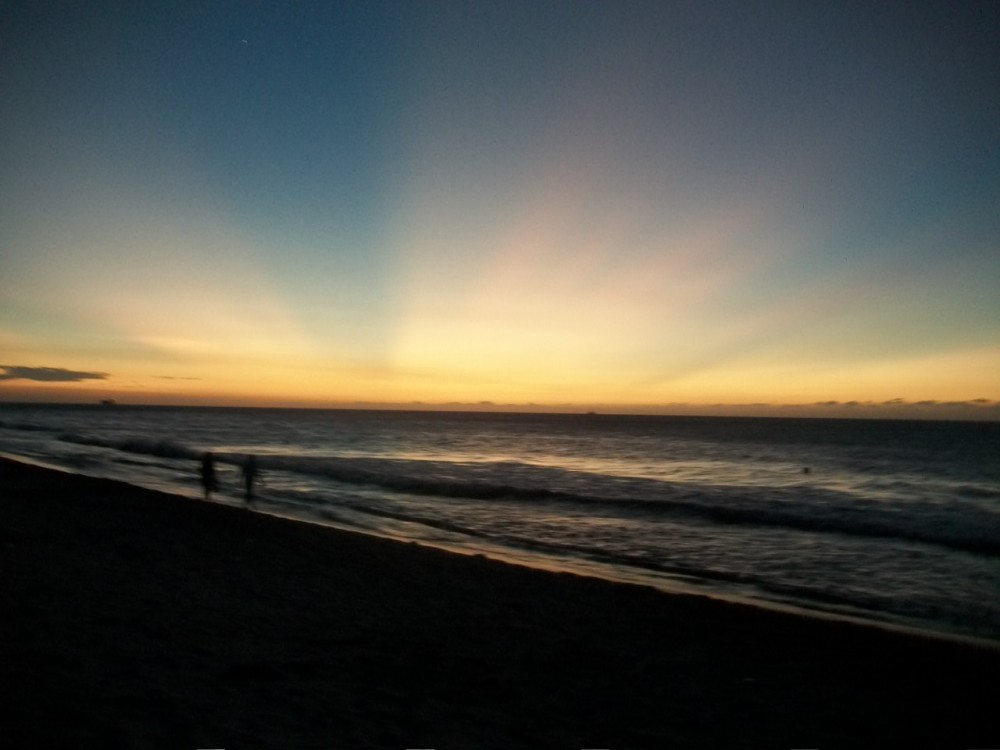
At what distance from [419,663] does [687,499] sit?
69.0 feet

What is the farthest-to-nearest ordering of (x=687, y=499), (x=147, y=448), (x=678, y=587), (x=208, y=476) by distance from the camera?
(x=147, y=448) → (x=687, y=499) → (x=208, y=476) → (x=678, y=587)

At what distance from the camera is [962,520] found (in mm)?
22844

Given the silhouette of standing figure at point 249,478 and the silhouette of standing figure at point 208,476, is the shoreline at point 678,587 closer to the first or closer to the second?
the silhouette of standing figure at point 249,478

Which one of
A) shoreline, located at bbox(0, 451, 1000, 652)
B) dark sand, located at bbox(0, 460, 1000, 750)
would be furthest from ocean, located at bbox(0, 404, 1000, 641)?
dark sand, located at bbox(0, 460, 1000, 750)

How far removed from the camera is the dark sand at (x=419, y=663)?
209 inches

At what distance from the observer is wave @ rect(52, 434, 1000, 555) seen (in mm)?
20781

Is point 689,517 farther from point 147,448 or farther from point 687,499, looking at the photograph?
point 147,448

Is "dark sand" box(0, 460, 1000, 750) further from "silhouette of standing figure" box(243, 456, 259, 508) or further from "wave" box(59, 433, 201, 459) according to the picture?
"wave" box(59, 433, 201, 459)

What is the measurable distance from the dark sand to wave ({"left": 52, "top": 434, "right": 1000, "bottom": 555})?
1189cm

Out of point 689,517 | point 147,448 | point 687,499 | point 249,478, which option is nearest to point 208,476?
point 249,478

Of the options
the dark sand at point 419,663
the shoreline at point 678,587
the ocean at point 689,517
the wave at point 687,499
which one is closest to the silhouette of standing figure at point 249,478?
the ocean at point 689,517

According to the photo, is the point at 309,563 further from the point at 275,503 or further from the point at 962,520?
the point at 962,520

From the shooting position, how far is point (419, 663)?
22.9 ft

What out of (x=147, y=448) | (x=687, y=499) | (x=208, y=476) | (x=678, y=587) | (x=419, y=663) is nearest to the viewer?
(x=419, y=663)
